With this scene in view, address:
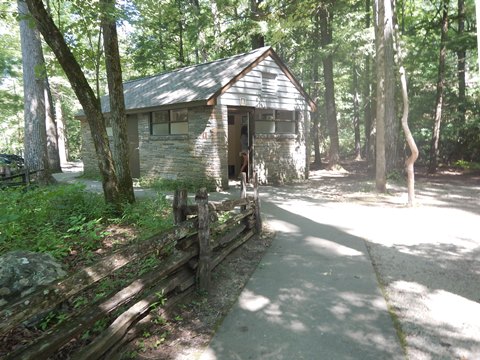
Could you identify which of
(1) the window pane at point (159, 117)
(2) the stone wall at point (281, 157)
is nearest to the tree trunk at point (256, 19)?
(2) the stone wall at point (281, 157)

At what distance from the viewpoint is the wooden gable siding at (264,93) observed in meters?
12.5

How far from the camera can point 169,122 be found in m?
13.5

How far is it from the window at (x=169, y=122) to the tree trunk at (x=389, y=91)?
7.18 metres

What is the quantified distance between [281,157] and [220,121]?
378 centimetres

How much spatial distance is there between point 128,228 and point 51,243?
1425mm

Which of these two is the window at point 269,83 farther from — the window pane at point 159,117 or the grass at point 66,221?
the grass at point 66,221

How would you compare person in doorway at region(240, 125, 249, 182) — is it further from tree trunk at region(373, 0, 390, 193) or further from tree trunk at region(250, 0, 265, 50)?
tree trunk at region(250, 0, 265, 50)

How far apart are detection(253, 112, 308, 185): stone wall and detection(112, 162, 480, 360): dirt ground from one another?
17.2 ft

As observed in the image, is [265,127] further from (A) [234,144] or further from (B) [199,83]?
(B) [199,83]

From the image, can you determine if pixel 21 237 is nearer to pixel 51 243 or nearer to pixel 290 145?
pixel 51 243

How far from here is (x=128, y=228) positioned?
6.39 meters

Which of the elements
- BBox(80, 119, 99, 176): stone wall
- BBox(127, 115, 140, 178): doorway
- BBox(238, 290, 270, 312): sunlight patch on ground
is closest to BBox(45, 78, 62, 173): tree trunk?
BBox(80, 119, 99, 176): stone wall

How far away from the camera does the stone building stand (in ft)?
39.8

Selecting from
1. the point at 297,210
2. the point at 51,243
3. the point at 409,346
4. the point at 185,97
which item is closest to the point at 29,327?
the point at 51,243
